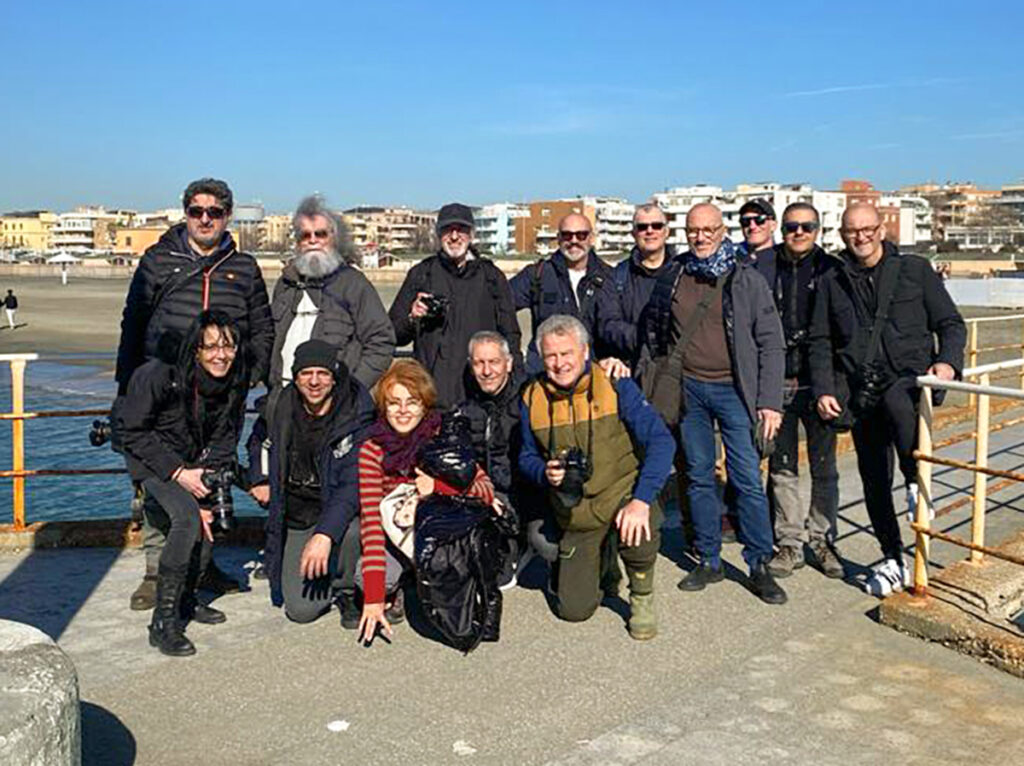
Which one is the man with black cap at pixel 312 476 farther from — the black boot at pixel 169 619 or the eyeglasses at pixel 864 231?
the eyeglasses at pixel 864 231

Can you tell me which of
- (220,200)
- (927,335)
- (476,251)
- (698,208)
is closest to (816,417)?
(927,335)

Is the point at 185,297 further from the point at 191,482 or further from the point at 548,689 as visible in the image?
the point at 548,689

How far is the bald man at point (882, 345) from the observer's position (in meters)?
4.85

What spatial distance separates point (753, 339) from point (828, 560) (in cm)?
126

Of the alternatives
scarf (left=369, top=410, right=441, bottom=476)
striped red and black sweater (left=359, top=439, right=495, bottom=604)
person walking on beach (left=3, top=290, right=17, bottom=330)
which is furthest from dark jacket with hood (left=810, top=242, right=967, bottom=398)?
person walking on beach (left=3, top=290, right=17, bottom=330)

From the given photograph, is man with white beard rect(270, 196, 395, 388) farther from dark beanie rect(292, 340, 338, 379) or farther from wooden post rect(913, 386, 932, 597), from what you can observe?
wooden post rect(913, 386, 932, 597)

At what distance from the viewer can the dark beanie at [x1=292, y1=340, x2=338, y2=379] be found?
459 cm

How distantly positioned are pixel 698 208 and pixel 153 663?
315 cm

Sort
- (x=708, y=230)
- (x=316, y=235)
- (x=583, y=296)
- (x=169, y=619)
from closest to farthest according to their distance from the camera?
(x=169, y=619) < (x=708, y=230) < (x=316, y=235) < (x=583, y=296)

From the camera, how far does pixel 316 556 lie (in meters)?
4.45

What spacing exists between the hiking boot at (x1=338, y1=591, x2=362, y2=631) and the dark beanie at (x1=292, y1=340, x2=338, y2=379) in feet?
3.28

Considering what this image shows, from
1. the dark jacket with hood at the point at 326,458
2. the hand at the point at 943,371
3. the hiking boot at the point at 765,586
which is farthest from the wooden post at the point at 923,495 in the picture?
the dark jacket with hood at the point at 326,458

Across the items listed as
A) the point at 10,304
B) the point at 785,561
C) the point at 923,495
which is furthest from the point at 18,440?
the point at 10,304

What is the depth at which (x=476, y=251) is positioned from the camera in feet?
18.6
